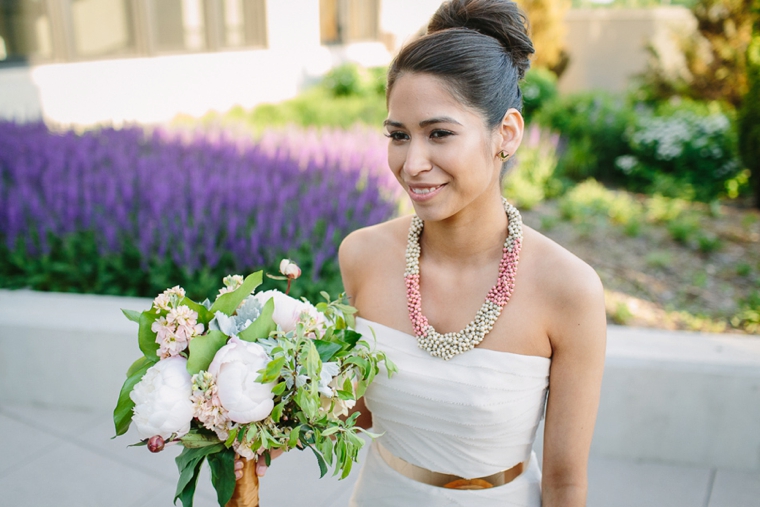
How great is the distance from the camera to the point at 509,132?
1663 millimetres

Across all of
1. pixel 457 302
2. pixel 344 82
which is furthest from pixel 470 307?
pixel 344 82

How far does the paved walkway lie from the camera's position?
111 inches

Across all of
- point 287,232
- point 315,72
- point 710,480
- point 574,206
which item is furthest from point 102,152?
point 315,72

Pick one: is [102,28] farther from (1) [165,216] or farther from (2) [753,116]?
(2) [753,116]

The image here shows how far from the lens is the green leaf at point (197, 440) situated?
50.9 inches

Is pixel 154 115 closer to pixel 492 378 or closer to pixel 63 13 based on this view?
pixel 63 13

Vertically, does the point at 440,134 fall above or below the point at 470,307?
above

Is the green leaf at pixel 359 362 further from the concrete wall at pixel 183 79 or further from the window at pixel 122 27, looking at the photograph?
the window at pixel 122 27

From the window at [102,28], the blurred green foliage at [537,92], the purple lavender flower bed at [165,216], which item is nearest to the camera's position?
the purple lavender flower bed at [165,216]

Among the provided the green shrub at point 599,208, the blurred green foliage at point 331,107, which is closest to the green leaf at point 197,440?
the green shrub at point 599,208

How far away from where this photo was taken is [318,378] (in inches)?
50.1

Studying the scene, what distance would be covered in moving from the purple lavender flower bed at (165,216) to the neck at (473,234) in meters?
1.73

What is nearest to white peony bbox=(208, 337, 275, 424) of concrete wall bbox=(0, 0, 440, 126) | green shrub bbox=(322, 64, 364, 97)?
concrete wall bbox=(0, 0, 440, 126)

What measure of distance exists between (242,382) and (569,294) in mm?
849
